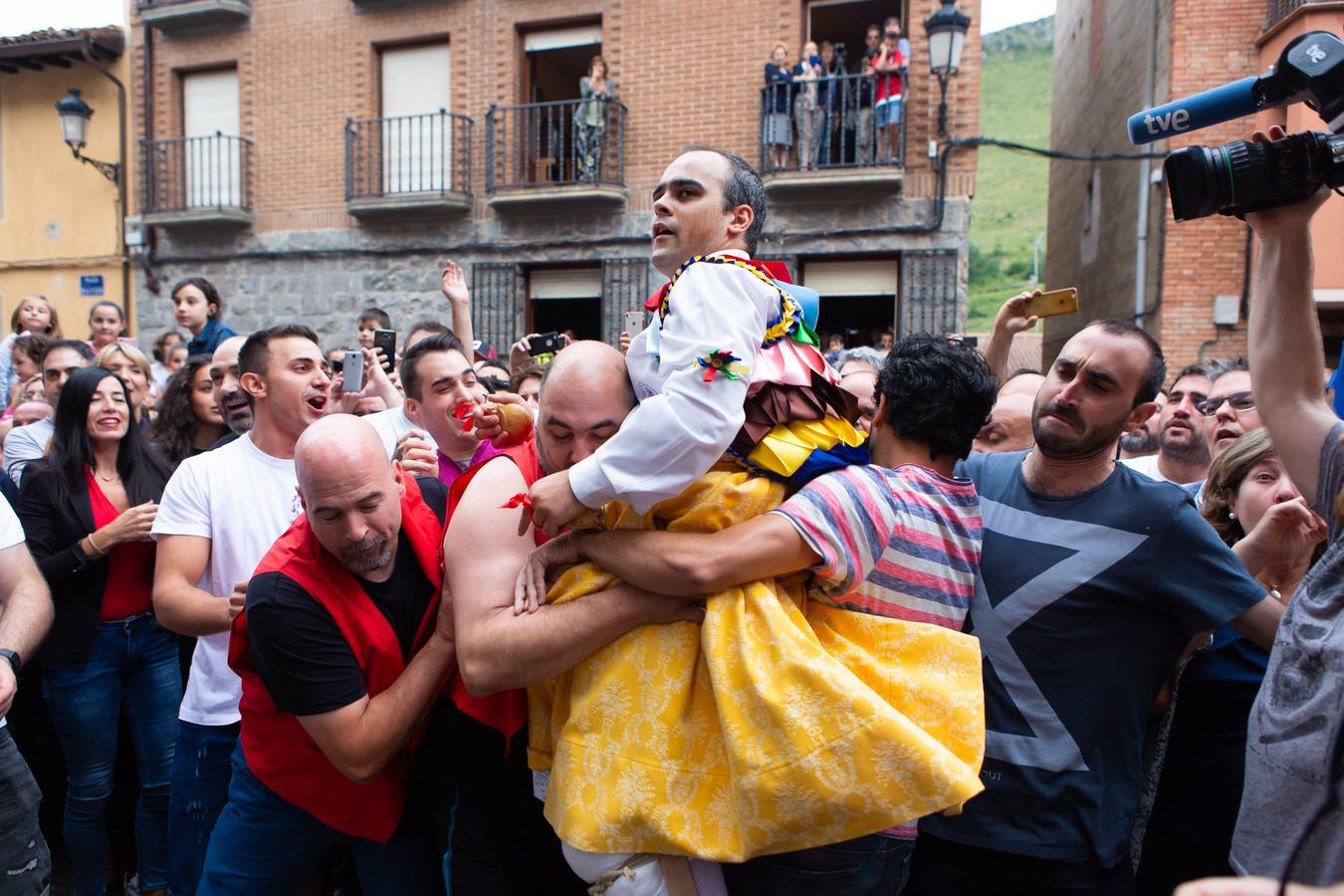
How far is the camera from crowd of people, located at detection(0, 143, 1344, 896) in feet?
5.63

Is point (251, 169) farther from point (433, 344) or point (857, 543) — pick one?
point (857, 543)

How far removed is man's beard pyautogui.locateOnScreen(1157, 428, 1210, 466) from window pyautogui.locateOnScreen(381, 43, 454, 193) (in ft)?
32.4

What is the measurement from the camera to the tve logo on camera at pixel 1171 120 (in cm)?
205

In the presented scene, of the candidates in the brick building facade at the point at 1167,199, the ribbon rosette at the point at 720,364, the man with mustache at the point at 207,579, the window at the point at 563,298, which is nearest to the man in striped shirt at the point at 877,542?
the ribbon rosette at the point at 720,364

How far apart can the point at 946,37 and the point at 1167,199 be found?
3497mm

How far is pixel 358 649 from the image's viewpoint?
2217 millimetres

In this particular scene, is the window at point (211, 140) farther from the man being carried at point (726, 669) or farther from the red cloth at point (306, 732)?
the man being carried at point (726, 669)

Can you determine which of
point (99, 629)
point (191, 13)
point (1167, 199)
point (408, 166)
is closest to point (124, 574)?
point (99, 629)

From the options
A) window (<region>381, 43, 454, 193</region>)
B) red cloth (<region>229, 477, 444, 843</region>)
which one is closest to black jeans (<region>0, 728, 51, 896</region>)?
red cloth (<region>229, 477, 444, 843</region>)

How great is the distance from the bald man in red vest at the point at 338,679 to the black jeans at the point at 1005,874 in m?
1.32

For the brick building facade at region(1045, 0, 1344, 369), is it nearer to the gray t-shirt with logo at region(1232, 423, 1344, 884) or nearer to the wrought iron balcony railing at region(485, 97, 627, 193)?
the wrought iron balcony railing at region(485, 97, 627, 193)

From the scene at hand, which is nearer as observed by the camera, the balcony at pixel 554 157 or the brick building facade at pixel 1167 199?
the brick building facade at pixel 1167 199

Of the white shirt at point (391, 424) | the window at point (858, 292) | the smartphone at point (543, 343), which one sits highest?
the window at point (858, 292)

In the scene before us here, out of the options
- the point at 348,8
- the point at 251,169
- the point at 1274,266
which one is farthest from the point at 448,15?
the point at 1274,266
